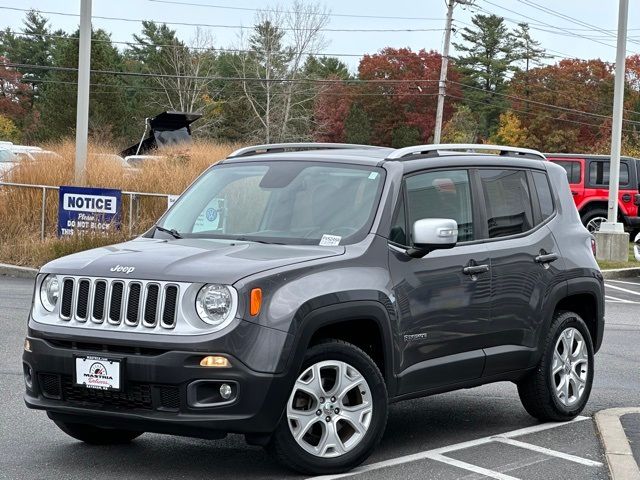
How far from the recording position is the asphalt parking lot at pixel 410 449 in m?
6.71

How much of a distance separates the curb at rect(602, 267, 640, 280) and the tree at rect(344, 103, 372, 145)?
6275 cm

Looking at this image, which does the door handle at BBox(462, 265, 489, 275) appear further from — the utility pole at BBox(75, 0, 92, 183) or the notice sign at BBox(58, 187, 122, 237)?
the utility pole at BBox(75, 0, 92, 183)

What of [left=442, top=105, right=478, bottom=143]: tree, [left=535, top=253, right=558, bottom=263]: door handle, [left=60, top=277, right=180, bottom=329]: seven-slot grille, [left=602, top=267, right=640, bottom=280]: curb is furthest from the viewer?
[left=442, top=105, right=478, bottom=143]: tree

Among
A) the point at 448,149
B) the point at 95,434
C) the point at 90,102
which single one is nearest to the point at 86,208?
the point at 448,149

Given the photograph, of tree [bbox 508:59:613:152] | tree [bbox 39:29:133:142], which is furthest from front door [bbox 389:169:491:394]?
tree [bbox 508:59:613:152]

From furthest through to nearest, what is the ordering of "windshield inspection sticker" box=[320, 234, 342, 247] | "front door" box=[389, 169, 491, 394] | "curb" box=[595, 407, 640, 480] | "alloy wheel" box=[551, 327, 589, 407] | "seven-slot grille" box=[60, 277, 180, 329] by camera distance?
"alloy wheel" box=[551, 327, 589, 407]
"front door" box=[389, 169, 491, 394]
"windshield inspection sticker" box=[320, 234, 342, 247]
"curb" box=[595, 407, 640, 480]
"seven-slot grille" box=[60, 277, 180, 329]

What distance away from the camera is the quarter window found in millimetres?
7438

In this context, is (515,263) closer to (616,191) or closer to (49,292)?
(49,292)

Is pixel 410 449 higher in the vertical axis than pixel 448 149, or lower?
lower

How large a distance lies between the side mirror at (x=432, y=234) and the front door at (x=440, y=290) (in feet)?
0.38

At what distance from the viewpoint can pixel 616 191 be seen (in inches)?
1020

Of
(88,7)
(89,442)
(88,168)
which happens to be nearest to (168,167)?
(88,168)

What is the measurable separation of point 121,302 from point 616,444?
314cm

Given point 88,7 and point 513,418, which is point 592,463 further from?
point 88,7
